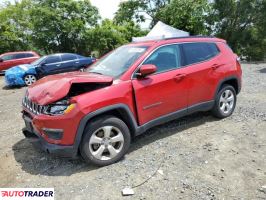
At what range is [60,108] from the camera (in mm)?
3561

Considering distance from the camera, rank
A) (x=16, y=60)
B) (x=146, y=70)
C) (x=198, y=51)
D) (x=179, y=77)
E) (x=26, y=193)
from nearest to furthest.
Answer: (x=26, y=193) → (x=146, y=70) → (x=179, y=77) → (x=198, y=51) → (x=16, y=60)

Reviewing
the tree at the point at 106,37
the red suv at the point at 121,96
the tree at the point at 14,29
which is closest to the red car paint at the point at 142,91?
the red suv at the point at 121,96

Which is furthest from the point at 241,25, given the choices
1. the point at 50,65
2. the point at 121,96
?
the point at 121,96

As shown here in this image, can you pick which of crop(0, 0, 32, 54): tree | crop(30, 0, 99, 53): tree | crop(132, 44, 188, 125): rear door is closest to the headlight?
crop(132, 44, 188, 125): rear door

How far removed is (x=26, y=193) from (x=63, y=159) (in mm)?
867

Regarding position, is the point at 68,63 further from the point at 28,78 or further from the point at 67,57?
the point at 28,78

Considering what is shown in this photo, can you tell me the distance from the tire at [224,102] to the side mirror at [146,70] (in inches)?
73.2

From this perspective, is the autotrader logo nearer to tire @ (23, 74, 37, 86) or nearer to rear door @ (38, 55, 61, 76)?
tire @ (23, 74, 37, 86)

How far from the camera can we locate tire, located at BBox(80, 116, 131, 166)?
3.69 metres

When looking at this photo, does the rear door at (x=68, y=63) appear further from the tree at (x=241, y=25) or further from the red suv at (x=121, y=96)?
the tree at (x=241, y=25)

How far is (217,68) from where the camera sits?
5133mm

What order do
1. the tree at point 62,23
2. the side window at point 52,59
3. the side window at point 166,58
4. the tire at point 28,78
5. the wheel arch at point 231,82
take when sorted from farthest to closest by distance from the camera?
the tree at point 62,23, the side window at point 52,59, the tire at point 28,78, the wheel arch at point 231,82, the side window at point 166,58

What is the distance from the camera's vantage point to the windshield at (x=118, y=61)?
4.26m

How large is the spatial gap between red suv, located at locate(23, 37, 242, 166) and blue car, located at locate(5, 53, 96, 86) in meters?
7.53
